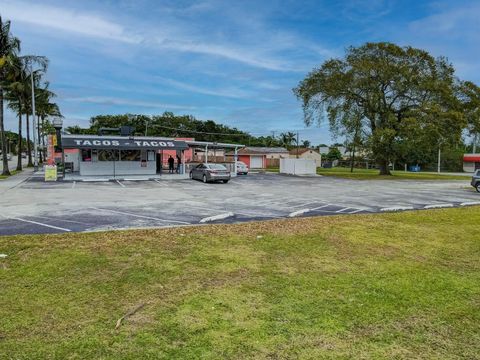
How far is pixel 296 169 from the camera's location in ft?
149

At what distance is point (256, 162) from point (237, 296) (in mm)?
62690

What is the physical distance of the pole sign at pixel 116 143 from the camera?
1236 inches

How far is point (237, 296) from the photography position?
5.47m

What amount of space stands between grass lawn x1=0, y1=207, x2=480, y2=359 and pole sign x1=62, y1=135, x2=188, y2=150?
80.5ft

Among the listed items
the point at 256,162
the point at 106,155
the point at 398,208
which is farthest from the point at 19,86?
the point at 256,162

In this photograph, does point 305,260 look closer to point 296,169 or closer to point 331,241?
point 331,241

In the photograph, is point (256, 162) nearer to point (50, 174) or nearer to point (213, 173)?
point (213, 173)

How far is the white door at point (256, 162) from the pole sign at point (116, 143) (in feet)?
105

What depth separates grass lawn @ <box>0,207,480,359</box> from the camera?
4113 mm

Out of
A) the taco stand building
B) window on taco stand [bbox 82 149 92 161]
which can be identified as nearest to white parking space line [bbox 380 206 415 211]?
the taco stand building

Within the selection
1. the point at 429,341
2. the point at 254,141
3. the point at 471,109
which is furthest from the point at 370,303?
the point at 254,141

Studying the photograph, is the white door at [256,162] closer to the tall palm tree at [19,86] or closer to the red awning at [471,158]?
the tall palm tree at [19,86]

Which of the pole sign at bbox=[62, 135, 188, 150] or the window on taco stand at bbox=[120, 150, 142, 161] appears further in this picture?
the window on taco stand at bbox=[120, 150, 142, 161]

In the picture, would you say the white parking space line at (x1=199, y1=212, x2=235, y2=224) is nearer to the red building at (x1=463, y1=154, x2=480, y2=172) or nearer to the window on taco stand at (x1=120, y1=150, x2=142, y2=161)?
the window on taco stand at (x1=120, y1=150, x2=142, y2=161)
